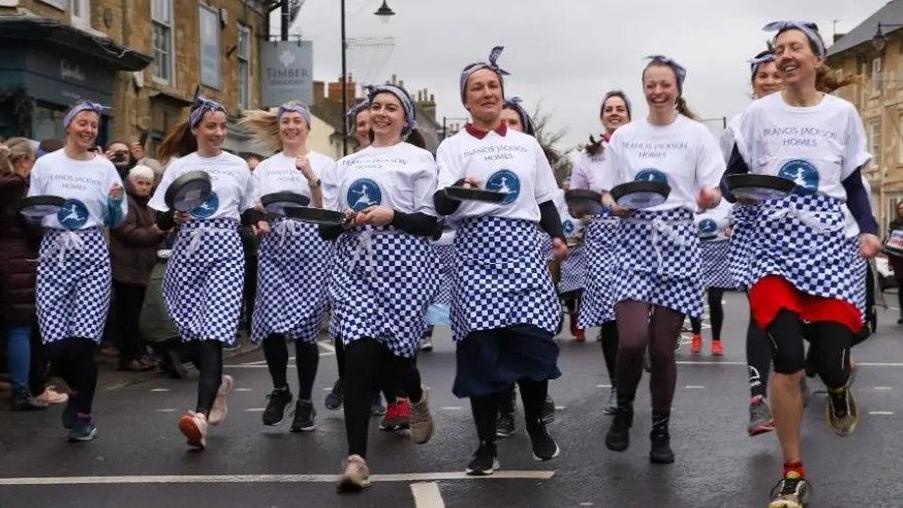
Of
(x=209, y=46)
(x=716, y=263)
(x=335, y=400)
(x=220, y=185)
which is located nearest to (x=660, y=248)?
(x=220, y=185)

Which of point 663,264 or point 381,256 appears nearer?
point 381,256

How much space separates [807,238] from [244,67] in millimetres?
24459

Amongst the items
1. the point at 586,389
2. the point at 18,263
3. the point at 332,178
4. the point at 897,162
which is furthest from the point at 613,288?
the point at 897,162

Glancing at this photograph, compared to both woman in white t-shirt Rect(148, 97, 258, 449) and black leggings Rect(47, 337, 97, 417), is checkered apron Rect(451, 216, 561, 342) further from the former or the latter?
black leggings Rect(47, 337, 97, 417)

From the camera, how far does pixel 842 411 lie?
20.6 ft

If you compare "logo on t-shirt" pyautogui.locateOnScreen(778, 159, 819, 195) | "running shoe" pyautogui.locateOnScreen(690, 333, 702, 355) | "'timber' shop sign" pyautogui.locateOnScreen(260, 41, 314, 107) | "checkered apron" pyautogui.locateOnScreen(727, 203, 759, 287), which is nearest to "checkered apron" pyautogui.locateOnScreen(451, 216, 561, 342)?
"checkered apron" pyautogui.locateOnScreen(727, 203, 759, 287)

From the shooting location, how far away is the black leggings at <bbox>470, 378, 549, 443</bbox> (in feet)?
22.1

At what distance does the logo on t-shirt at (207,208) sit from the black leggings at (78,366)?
102 centimetres

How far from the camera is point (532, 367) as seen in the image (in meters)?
6.71

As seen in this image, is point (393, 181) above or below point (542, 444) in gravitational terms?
above

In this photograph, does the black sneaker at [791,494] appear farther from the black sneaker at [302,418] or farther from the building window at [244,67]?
the building window at [244,67]

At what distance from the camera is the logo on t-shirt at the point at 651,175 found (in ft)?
23.7

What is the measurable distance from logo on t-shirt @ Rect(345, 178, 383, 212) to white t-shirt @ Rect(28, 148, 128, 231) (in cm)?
208

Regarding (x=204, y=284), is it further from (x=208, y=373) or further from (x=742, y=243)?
(x=742, y=243)
